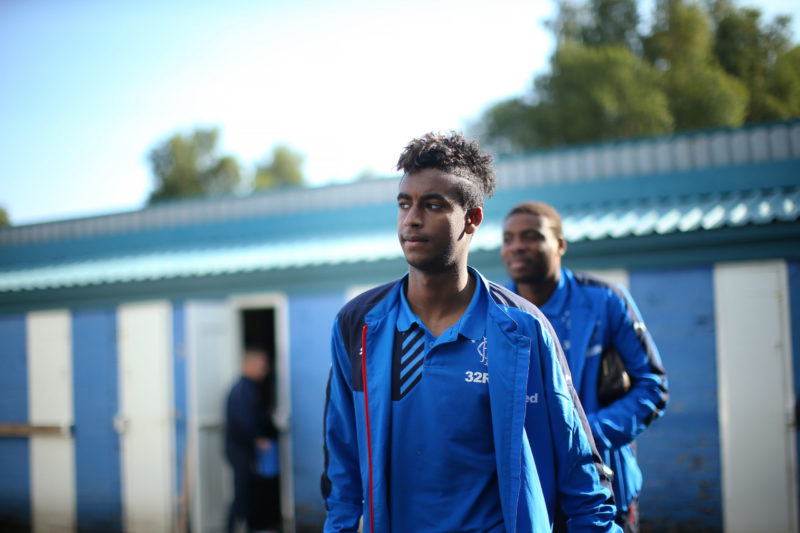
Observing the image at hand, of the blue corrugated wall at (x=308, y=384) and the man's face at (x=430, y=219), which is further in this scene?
the blue corrugated wall at (x=308, y=384)

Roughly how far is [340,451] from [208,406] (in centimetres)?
514

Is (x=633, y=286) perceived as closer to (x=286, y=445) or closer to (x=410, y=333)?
(x=286, y=445)

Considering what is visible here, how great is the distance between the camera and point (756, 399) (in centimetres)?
546

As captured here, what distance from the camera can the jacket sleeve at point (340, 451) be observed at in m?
2.00

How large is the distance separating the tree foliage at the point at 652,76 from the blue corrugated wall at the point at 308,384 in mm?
25986

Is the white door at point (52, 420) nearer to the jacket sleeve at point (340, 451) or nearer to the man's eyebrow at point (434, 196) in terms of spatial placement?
the jacket sleeve at point (340, 451)

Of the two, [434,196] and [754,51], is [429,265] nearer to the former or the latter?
[434,196]

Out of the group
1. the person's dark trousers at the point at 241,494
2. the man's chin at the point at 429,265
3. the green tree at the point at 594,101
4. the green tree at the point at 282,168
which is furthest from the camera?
the green tree at the point at 282,168

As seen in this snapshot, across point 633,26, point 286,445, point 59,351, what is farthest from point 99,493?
point 633,26

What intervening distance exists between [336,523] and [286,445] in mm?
5107

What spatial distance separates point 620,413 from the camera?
2.81 metres

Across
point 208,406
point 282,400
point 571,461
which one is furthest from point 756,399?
point 208,406

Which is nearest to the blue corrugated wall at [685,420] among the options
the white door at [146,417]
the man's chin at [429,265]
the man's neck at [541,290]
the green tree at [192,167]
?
the man's neck at [541,290]

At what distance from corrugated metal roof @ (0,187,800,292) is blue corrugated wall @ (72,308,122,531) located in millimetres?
638
